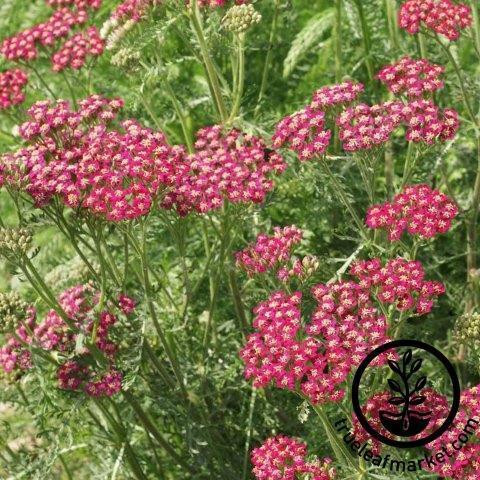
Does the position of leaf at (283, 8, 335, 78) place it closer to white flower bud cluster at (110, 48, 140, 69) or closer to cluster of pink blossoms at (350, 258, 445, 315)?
white flower bud cluster at (110, 48, 140, 69)

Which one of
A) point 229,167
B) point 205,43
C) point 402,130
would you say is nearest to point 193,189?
point 229,167

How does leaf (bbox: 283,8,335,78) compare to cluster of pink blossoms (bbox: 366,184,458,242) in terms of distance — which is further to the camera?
leaf (bbox: 283,8,335,78)

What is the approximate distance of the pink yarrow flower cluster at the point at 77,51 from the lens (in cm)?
574

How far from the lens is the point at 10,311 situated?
4.55 meters

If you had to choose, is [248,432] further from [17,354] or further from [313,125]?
[313,125]

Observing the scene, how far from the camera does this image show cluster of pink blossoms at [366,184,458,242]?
13.8ft

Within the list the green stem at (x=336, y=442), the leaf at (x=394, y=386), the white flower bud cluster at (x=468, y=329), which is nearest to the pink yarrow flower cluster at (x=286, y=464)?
the green stem at (x=336, y=442)

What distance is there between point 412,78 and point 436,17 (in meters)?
0.56

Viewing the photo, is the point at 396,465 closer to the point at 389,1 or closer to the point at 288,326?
the point at 288,326

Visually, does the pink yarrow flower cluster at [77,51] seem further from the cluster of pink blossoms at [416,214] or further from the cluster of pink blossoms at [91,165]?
the cluster of pink blossoms at [416,214]

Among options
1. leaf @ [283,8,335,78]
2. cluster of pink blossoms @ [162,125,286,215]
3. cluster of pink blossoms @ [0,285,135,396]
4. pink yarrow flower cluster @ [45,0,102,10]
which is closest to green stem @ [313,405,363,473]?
cluster of pink blossoms @ [0,285,135,396]

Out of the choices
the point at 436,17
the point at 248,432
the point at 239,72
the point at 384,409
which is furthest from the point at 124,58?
the point at 384,409

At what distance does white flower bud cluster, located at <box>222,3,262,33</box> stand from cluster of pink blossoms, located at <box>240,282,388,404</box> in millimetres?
1730

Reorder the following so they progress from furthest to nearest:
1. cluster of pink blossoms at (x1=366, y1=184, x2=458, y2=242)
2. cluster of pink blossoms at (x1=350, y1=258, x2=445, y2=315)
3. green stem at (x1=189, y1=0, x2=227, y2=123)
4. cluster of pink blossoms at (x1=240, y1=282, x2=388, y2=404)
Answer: green stem at (x1=189, y1=0, x2=227, y2=123) < cluster of pink blossoms at (x1=366, y1=184, x2=458, y2=242) < cluster of pink blossoms at (x1=350, y1=258, x2=445, y2=315) < cluster of pink blossoms at (x1=240, y1=282, x2=388, y2=404)
